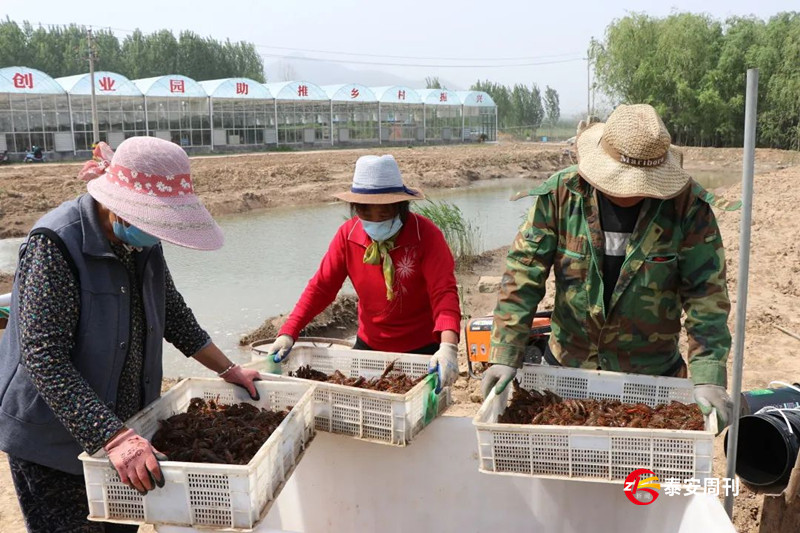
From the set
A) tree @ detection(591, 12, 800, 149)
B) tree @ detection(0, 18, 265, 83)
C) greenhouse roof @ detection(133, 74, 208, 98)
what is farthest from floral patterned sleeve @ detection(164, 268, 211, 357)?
tree @ detection(0, 18, 265, 83)

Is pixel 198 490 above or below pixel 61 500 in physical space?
above

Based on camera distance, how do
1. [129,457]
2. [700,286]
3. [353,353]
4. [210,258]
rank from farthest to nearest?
[210,258] < [353,353] < [700,286] < [129,457]

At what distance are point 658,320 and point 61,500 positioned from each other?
2.13 m

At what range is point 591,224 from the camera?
8.62 feet

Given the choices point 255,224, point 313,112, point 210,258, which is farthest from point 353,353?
point 313,112

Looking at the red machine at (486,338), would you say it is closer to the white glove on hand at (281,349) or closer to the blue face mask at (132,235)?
the white glove on hand at (281,349)

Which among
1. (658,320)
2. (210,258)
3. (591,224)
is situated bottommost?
(210,258)

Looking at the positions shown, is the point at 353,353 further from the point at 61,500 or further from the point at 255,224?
the point at 255,224

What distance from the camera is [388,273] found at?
3.16 meters

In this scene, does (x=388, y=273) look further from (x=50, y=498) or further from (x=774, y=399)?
(x=774, y=399)

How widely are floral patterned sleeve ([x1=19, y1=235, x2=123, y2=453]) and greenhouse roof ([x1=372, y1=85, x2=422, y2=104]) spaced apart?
134ft

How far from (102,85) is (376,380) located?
95.8 feet

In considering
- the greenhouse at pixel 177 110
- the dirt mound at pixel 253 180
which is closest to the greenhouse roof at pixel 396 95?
the greenhouse at pixel 177 110

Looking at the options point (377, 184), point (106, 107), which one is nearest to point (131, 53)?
point (106, 107)
